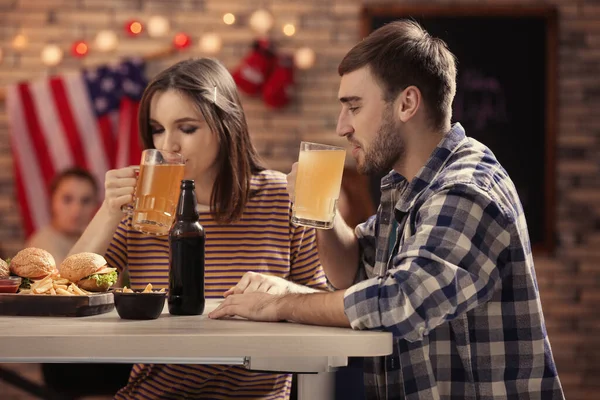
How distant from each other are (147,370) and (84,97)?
304cm

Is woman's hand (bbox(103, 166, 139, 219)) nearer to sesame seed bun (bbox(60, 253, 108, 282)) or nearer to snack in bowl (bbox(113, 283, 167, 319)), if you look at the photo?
sesame seed bun (bbox(60, 253, 108, 282))

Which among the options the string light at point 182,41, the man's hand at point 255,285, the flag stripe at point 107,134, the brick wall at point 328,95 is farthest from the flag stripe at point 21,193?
the man's hand at point 255,285

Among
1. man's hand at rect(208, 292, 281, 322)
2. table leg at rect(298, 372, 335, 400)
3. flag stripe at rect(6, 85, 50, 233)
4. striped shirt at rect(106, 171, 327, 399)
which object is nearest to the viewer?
table leg at rect(298, 372, 335, 400)

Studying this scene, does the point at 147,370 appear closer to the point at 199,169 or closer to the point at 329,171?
the point at 199,169

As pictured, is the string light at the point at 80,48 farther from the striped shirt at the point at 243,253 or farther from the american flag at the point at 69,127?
the striped shirt at the point at 243,253

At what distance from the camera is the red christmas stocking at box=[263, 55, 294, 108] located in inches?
188

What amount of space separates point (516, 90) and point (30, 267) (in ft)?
12.4

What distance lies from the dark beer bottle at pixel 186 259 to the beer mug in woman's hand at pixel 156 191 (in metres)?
0.20

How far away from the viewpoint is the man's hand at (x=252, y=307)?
1567mm

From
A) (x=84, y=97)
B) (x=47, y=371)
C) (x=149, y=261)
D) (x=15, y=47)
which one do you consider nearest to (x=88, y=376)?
(x=47, y=371)

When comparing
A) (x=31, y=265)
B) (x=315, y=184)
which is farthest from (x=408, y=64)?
(x=31, y=265)

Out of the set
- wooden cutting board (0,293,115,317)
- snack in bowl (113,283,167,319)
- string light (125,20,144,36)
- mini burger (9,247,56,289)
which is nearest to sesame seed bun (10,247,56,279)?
mini burger (9,247,56,289)

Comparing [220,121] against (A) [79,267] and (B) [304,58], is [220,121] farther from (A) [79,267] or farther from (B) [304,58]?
(B) [304,58]

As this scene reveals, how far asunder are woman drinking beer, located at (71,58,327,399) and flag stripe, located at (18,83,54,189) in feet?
8.71
